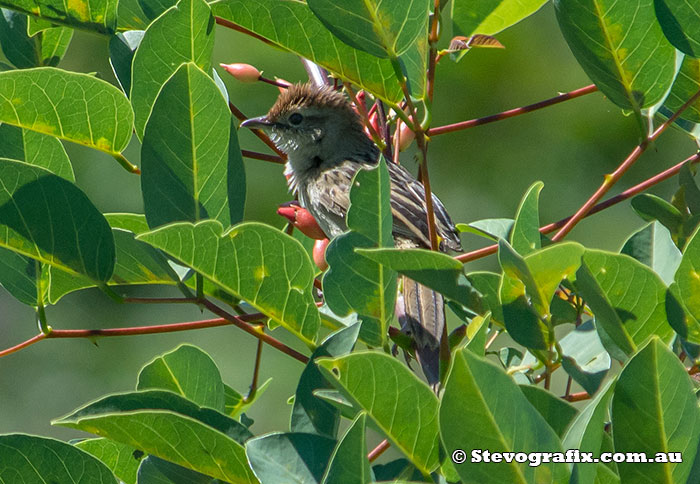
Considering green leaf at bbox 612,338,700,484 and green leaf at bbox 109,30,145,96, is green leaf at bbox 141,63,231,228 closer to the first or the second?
green leaf at bbox 109,30,145,96

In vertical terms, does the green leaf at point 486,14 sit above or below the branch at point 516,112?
above

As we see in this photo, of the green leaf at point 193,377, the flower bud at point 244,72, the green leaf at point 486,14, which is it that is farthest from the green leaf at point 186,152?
the flower bud at point 244,72

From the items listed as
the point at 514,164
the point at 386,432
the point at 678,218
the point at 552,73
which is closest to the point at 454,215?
the point at 514,164

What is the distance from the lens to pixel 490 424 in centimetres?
144

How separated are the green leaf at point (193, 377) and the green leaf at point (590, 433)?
3.15ft

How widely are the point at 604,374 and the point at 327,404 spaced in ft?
2.20

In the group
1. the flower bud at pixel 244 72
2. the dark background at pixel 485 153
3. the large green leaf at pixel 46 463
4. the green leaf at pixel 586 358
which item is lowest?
the dark background at pixel 485 153

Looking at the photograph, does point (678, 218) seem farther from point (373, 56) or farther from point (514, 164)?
point (514, 164)

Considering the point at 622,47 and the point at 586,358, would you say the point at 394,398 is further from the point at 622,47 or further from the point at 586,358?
the point at 622,47

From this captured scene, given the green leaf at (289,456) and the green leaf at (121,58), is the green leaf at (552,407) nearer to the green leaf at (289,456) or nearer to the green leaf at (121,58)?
the green leaf at (289,456)

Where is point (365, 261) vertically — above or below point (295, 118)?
above

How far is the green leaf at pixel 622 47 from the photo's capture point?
2.10 metres

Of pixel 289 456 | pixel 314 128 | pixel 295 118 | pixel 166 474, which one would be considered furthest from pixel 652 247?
pixel 314 128

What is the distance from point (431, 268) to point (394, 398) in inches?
14.4
